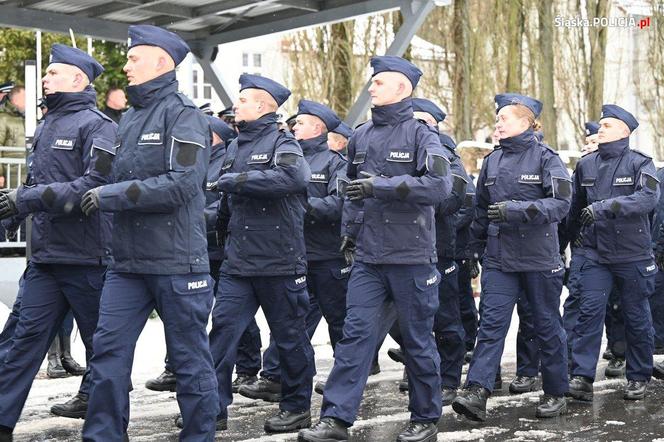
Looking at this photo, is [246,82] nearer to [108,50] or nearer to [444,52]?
[108,50]

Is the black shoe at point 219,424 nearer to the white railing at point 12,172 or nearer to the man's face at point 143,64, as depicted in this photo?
the man's face at point 143,64

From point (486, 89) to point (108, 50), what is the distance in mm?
8872

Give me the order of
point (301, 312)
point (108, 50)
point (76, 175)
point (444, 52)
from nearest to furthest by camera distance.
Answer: point (76, 175) → point (301, 312) → point (108, 50) → point (444, 52)

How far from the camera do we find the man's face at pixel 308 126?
8945 millimetres

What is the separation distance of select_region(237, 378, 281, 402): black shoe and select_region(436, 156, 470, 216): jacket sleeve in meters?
1.75

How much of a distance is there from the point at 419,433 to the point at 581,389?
6.92 ft

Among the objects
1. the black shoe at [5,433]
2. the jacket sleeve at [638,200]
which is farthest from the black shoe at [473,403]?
the black shoe at [5,433]

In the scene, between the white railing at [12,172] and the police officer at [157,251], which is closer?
the police officer at [157,251]

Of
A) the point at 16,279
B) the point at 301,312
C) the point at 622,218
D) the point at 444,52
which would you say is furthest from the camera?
the point at 444,52

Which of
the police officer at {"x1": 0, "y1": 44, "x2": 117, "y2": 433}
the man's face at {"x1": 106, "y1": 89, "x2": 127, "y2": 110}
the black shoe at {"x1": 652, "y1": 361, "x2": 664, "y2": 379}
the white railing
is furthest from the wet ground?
the white railing

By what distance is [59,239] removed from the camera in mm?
7090

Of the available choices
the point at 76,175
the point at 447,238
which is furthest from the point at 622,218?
the point at 76,175

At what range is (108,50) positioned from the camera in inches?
939

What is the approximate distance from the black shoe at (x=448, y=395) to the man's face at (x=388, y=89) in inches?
95.1
